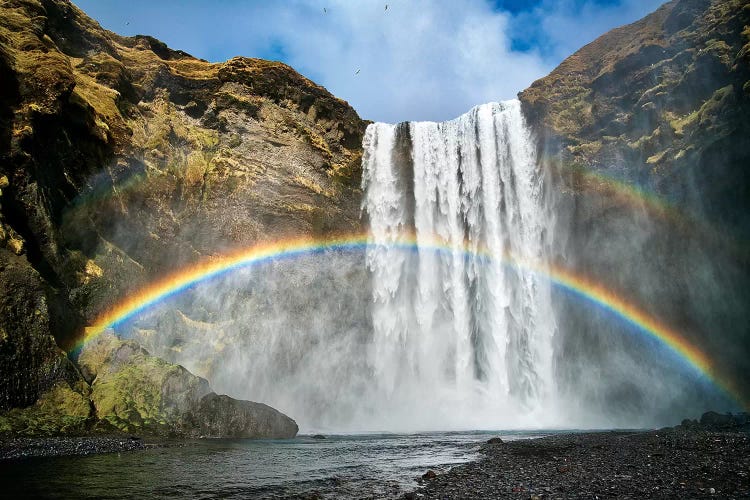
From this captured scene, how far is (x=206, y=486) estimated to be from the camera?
9016mm

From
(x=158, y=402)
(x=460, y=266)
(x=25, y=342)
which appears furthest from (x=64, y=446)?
(x=460, y=266)

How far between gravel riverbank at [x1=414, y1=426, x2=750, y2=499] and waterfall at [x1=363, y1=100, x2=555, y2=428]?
16.9 m

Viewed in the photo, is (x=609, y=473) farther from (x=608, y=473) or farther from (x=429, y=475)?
(x=429, y=475)

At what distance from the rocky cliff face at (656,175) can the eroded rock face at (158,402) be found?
20798mm

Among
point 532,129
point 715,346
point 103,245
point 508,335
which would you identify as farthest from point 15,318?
point 715,346

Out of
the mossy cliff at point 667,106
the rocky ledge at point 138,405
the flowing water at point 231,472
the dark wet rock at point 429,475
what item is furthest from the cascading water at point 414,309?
the dark wet rock at point 429,475

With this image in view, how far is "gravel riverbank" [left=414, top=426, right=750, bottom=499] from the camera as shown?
7.60 meters

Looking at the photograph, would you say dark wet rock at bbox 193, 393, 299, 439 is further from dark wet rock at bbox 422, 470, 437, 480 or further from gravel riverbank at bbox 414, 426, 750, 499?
dark wet rock at bbox 422, 470, 437, 480

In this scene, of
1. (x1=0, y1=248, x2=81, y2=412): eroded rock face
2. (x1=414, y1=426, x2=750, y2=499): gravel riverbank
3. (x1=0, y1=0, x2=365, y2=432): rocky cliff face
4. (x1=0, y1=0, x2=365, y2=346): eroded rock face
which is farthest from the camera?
(x1=0, y1=0, x2=365, y2=346): eroded rock face

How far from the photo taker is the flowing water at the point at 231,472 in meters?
8.43

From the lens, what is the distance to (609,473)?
30.0 ft

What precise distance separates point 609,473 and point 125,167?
27.9 metres

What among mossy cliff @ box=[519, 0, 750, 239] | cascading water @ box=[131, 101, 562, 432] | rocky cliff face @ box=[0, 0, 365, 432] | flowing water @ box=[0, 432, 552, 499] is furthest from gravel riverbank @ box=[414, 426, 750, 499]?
mossy cliff @ box=[519, 0, 750, 239]

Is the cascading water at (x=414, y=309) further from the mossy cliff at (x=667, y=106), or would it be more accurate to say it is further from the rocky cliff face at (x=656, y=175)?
the mossy cliff at (x=667, y=106)
